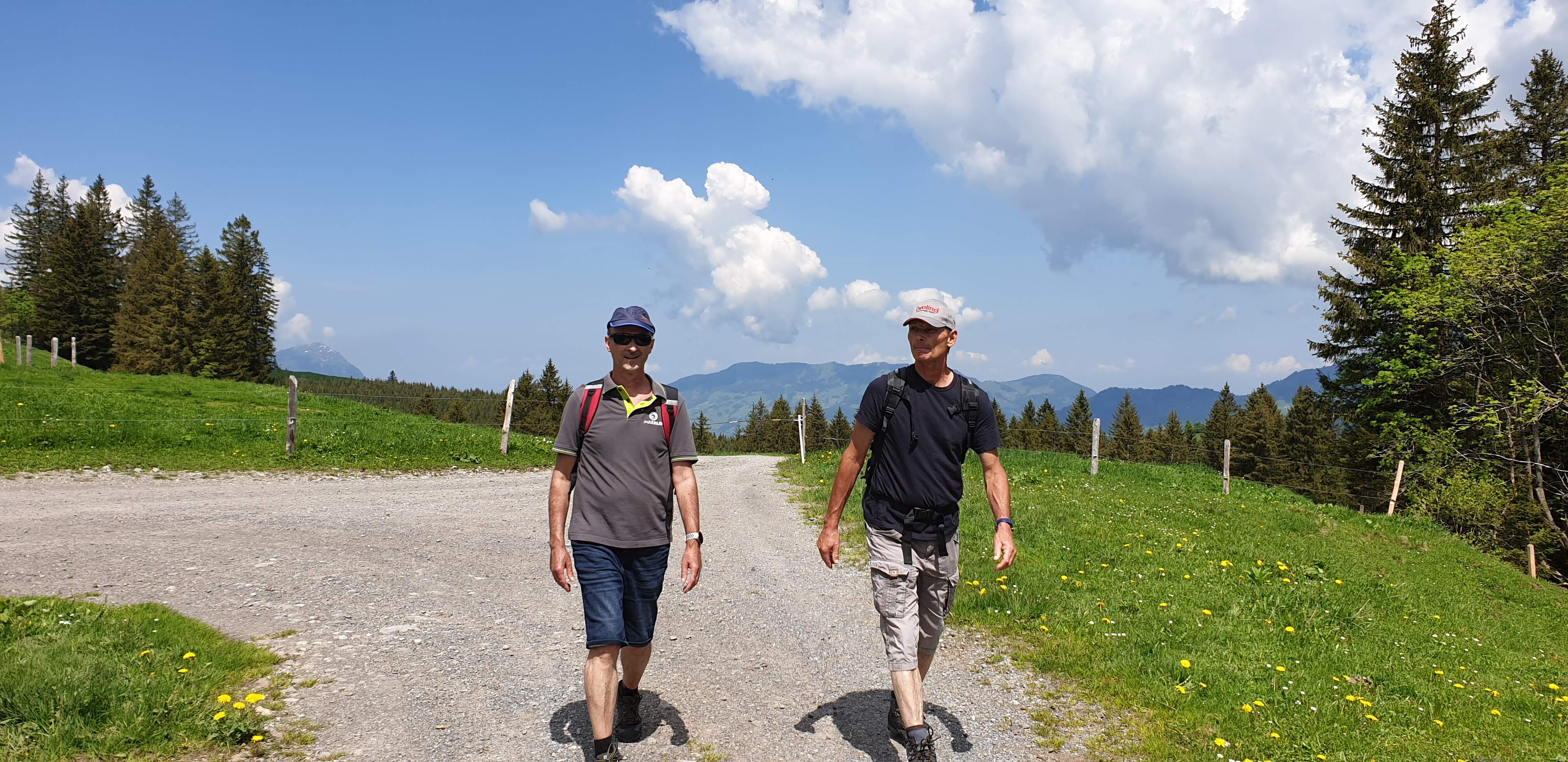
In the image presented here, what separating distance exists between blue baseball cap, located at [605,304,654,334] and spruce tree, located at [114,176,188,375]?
6112cm

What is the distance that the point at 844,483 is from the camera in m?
4.47

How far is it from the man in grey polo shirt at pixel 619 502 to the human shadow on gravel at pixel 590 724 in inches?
10.6

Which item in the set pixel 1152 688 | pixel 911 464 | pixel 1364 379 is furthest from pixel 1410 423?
pixel 911 464

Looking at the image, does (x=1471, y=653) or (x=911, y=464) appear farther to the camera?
(x=1471, y=653)

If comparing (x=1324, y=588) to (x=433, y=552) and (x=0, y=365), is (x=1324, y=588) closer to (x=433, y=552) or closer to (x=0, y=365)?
(x=433, y=552)

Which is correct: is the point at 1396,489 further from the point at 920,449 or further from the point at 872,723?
the point at 920,449

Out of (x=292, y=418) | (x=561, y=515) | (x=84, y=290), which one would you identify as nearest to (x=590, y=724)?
(x=561, y=515)

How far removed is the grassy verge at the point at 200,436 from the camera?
1565 centimetres

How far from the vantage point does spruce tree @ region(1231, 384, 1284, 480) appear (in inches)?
3243

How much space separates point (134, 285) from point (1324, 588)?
73.0 metres

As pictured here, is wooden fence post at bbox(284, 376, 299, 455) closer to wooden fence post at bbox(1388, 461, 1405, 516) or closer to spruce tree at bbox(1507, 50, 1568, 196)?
wooden fence post at bbox(1388, 461, 1405, 516)

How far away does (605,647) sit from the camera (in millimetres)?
4059

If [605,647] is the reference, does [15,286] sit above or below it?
above

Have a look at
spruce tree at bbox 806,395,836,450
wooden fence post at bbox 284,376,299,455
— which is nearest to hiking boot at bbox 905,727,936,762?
wooden fence post at bbox 284,376,299,455
